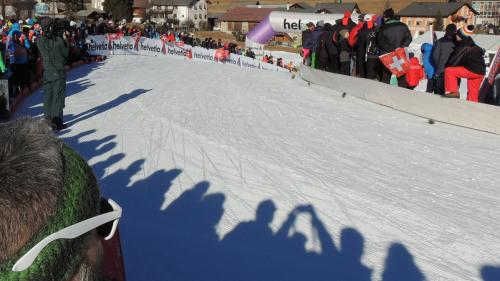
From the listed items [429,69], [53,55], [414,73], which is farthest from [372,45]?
[53,55]

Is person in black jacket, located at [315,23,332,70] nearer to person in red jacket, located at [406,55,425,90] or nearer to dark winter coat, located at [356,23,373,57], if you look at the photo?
dark winter coat, located at [356,23,373,57]

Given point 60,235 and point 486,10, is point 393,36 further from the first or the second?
point 486,10

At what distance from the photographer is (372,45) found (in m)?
10.9

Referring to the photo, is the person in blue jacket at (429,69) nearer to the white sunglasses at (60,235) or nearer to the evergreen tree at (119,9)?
the white sunglasses at (60,235)

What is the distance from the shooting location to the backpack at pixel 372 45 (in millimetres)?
10859

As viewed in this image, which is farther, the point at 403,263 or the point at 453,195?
the point at 453,195

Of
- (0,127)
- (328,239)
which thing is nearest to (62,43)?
(328,239)

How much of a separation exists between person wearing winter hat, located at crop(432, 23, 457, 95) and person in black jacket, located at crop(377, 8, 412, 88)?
0.62 meters

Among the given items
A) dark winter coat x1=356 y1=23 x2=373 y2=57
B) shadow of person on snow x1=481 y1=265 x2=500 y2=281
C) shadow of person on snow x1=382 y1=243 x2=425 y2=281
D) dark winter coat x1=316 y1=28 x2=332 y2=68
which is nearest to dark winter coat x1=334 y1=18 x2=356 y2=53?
dark winter coat x1=316 y1=28 x2=332 y2=68

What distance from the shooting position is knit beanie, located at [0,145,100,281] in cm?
106

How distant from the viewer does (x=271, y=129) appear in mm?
8367

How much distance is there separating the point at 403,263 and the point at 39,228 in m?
3.22

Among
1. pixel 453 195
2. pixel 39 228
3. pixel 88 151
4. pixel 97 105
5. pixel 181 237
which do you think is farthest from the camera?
pixel 97 105

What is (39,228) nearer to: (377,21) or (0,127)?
(0,127)
